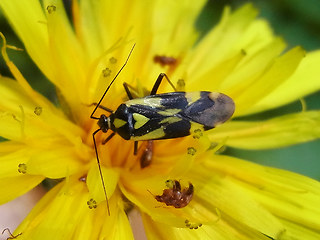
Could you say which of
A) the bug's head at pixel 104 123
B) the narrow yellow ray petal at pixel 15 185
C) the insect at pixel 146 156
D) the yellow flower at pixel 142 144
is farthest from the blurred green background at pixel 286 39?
the narrow yellow ray petal at pixel 15 185

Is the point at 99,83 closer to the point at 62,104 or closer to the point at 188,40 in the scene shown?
the point at 62,104

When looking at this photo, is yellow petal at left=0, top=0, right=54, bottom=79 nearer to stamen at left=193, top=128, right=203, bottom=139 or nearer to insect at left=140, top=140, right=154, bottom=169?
insect at left=140, top=140, right=154, bottom=169

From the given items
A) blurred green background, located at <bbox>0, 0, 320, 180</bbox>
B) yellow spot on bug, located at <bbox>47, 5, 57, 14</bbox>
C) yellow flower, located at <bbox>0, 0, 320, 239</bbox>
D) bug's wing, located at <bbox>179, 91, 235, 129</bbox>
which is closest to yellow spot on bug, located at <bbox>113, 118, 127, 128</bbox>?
yellow flower, located at <bbox>0, 0, 320, 239</bbox>

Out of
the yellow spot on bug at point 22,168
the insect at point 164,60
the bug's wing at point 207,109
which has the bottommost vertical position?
the yellow spot on bug at point 22,168

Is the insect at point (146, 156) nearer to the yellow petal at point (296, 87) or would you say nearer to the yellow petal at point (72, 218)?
the yellow petal at point (72, 218)

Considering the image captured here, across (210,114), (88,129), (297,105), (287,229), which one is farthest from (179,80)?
(297,105)

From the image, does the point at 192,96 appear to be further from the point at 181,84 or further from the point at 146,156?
the point at 146,156

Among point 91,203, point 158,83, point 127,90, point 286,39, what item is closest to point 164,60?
point 158,83
